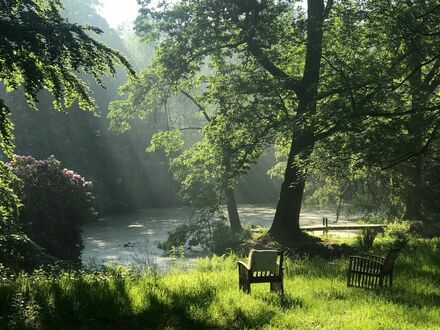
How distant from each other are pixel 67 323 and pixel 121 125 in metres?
18.0

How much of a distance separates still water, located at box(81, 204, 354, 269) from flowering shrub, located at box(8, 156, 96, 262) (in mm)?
1256

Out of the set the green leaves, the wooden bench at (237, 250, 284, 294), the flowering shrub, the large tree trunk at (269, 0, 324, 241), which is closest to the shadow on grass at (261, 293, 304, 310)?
the wooden bench at (237, 250, 284, 294)

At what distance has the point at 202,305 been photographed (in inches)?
276

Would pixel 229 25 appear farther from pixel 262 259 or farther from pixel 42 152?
pixel 42 152

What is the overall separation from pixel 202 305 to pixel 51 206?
12207mm

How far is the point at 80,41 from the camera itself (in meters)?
8.20

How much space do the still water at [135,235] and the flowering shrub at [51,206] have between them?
1.26 meters

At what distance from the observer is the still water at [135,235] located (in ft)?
66.3

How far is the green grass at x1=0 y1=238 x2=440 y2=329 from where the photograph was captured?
611cm

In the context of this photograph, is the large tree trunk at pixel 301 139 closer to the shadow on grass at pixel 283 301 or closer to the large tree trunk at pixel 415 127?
the large tree trunk at pixel 415 127

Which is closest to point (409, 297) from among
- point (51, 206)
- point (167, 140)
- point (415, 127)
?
point (415, 127)

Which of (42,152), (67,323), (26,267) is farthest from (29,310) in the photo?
(42,152)

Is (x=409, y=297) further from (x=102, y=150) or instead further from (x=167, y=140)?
(x=102, y=150)

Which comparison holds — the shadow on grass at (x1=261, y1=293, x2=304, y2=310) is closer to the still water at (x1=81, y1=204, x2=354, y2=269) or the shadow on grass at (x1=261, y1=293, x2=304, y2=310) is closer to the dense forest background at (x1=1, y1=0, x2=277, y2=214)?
the still water at (x1=81, y1=204, x2=354, y2=269)
